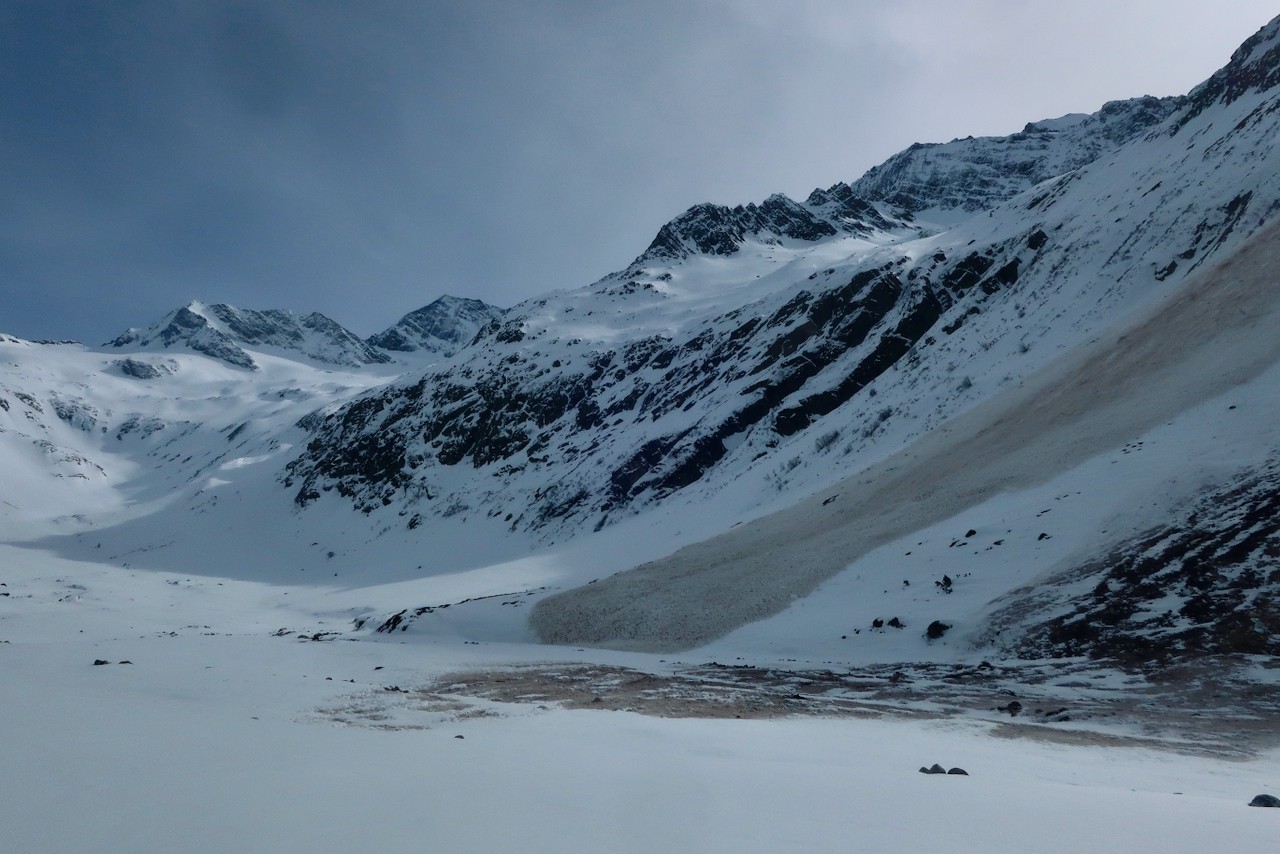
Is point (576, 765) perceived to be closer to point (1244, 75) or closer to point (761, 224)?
point (1244, 75)

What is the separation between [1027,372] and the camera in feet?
118

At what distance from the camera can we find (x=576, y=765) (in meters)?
5.58

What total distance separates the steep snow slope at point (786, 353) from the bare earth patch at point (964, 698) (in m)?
24.4

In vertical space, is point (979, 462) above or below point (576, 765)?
above

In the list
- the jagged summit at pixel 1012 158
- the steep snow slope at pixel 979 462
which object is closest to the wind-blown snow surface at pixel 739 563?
the steep snow slope at pixel 979 462

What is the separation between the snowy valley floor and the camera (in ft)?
11.8

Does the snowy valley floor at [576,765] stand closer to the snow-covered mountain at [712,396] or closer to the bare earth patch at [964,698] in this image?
the bare earth patch at [964,698]

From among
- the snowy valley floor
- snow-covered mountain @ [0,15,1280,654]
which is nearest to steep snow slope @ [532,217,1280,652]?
snow-covered mountain @ [0,15,1280,654]

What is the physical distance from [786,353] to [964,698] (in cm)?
5622

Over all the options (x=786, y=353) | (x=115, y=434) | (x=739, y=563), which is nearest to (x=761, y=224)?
(x=786, y=353)

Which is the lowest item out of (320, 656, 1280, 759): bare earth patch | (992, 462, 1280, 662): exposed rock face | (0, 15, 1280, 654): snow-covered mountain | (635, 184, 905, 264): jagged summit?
(320, 656, 1280, 759): bare earth patch

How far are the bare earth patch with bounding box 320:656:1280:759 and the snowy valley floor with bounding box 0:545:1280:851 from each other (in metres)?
0.09

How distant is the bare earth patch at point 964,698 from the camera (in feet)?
31.1

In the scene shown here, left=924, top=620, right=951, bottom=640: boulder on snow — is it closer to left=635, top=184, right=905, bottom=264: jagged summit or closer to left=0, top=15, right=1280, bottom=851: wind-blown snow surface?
left=0, top=15, right=1280, bottom=851: wind-blown snow surface
